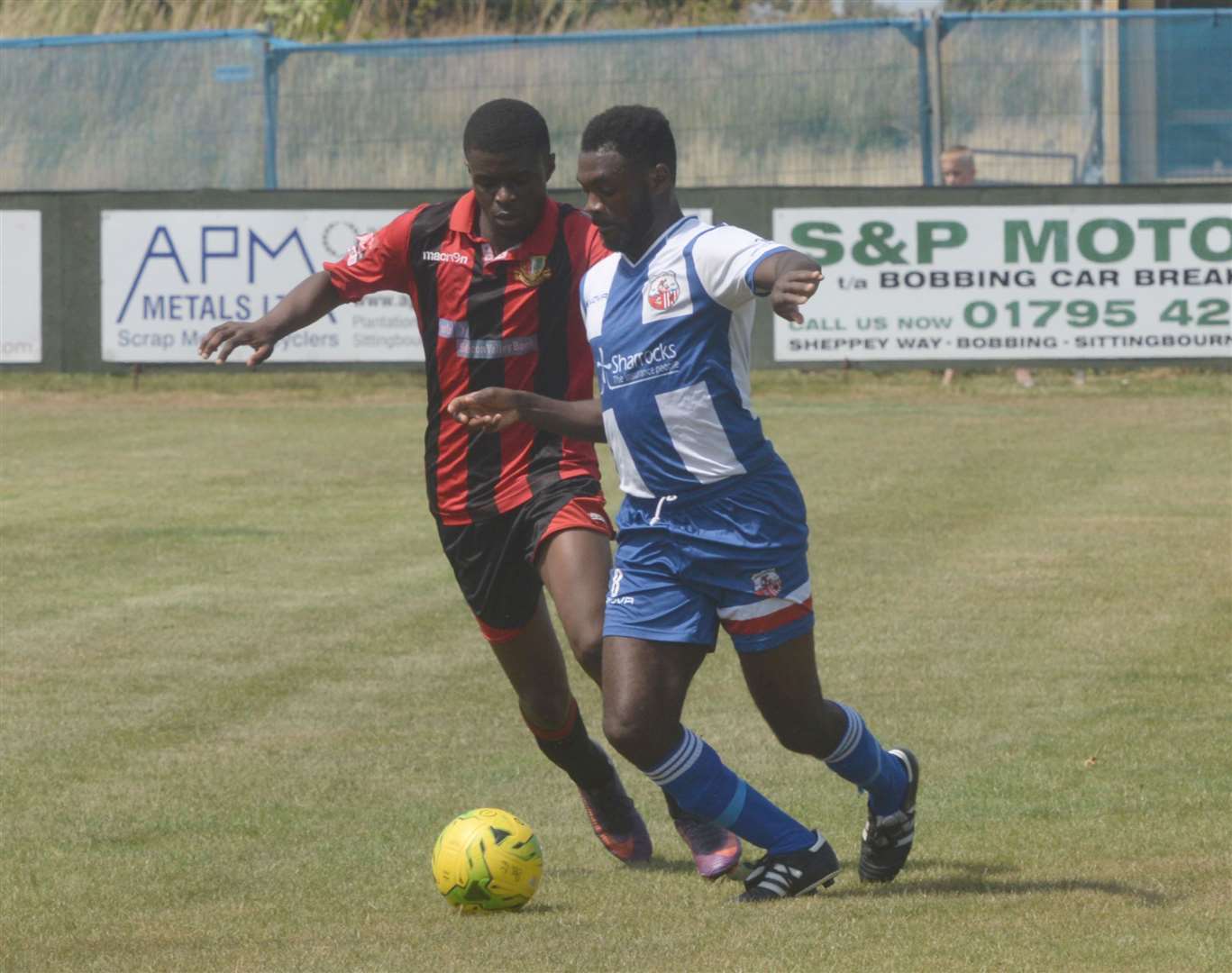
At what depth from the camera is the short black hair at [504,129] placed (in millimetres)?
6086

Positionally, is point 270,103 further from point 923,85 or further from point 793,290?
point 793,290

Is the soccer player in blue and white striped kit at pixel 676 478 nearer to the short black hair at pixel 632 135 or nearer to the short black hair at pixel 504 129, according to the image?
the short black hair at pixel 632 135

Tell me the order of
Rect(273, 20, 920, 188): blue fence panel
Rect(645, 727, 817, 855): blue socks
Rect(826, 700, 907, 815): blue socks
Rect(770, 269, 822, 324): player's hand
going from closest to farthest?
1. Rect(770, 269, 822, 324): player's hand
2. Rect(645, 727, 817, 855): blue socks
3. Rect(826, 700, 907, 815): blue socks
4. Rect(273, 20, 920, 188): blue fence panel

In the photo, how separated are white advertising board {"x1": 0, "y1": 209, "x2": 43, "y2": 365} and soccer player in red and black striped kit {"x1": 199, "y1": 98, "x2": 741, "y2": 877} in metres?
14.4

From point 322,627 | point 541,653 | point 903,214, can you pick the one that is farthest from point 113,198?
point 541,653

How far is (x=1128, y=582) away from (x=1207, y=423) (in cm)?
716

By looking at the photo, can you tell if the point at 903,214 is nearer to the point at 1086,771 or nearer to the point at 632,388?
the point at 1086,771

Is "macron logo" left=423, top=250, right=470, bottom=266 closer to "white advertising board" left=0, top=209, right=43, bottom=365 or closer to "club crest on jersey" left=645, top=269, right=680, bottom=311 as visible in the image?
"club crest on jersey" left=645, top=269, right=680, bottom=311

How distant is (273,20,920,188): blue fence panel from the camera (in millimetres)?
22172

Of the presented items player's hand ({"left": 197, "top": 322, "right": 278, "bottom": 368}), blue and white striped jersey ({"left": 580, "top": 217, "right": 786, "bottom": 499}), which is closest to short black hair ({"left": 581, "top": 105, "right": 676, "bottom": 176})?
blue and white striped jersey ({"left": 580, "top": 217, "right": 786, "bottom": 499})

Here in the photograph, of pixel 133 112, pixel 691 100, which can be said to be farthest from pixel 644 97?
pixel 133 112

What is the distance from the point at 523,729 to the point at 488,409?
2.95 m

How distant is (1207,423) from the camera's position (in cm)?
1789

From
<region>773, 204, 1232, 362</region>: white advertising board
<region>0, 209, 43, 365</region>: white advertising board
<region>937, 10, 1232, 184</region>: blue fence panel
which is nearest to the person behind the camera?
<region>773, 204, 1232, 362</region>: white advertising board
